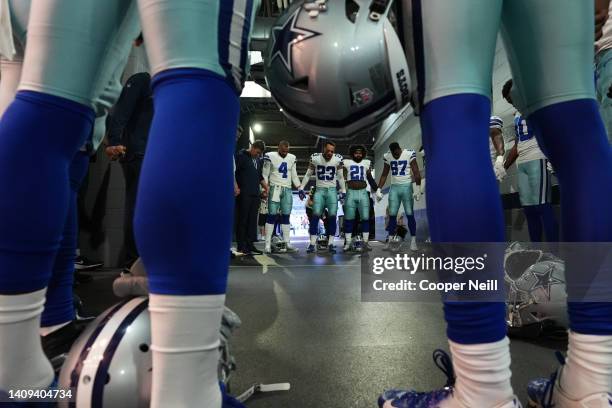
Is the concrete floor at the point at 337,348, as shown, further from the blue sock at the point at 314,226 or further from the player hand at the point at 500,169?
the blue sock at the point at 314,226

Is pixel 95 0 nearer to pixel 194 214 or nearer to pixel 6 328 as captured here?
pixel 194 214

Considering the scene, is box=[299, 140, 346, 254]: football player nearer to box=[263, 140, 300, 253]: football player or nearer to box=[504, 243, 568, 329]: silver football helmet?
box=[263, 140, 300, 253]: football player

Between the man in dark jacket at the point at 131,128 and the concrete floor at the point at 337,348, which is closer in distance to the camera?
the concrete floor at the point at 337,348

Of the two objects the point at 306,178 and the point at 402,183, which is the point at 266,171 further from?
the point at 402,183

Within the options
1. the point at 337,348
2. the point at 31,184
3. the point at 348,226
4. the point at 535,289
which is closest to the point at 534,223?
the point at 535,289

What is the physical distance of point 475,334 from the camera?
515 millimetres

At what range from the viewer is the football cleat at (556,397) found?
55cm

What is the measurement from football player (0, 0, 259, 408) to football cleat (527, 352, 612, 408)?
0.54 meters

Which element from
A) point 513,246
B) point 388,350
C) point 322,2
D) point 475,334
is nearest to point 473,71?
point 322,2

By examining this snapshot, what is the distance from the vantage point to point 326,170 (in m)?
6.01

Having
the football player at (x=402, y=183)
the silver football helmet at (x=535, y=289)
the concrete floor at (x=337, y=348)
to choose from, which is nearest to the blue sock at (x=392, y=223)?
the football player at (x=402, y=183)

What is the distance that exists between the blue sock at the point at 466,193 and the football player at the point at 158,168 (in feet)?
1.02

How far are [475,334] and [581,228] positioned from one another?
0.29 meters

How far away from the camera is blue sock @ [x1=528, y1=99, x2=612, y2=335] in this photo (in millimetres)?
605
